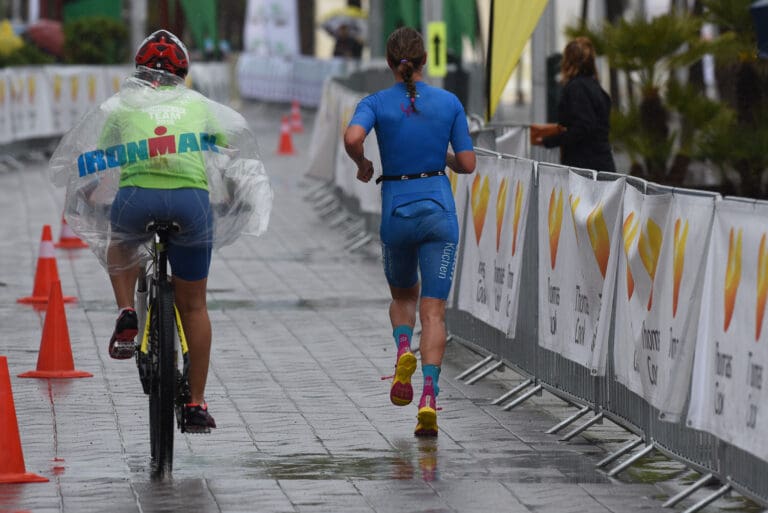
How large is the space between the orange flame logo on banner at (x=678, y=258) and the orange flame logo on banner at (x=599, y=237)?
40.6 inches

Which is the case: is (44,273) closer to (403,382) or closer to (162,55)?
(403,382)

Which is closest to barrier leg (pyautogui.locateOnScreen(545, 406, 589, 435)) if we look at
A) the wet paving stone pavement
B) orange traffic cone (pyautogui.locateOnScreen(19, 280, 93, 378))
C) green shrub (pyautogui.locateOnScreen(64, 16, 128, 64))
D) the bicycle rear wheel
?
the wet paving stone pavement

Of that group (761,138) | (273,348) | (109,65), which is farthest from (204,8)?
(273,348)

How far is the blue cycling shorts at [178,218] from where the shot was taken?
812 centimetres

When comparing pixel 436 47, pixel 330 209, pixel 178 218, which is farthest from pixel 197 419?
pixel 330 209

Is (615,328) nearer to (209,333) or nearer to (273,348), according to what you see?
(209,333)

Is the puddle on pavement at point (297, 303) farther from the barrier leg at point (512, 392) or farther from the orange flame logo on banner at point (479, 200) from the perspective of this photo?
the barrier leg at point (512, 392)

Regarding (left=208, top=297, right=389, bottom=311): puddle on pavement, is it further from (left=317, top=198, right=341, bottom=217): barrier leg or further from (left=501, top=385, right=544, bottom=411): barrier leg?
(left=317, top=198, right=341, bottom=217): barrier leg

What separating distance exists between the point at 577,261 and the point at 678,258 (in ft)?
5.47

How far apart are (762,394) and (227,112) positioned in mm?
2859

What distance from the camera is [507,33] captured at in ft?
45.9

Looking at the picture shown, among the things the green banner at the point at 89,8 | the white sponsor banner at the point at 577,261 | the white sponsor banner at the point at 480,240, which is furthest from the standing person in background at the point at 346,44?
the white sponsor banner at the point at 577,261

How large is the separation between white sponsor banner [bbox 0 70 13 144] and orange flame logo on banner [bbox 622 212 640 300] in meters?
20.4

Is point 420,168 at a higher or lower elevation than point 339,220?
higher
